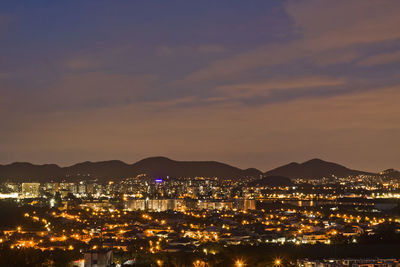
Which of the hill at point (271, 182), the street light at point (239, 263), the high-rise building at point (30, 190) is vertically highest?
the hill at point (271, 182)

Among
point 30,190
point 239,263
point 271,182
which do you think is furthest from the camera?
point 271,182

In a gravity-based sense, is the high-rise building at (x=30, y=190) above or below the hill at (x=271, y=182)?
below

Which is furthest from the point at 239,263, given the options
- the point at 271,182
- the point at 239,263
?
the point at 271,182

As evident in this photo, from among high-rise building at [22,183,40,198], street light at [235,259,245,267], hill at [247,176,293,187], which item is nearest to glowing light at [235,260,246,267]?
street light at [235,259,245,267]

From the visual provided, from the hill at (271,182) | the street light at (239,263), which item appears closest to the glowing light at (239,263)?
the street light at (239,263)

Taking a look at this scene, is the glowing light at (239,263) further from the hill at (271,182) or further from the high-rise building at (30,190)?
the hill at (271,182)

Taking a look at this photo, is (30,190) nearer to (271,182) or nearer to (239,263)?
(271,182)

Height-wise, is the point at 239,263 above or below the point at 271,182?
below

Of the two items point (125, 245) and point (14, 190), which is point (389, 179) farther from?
point (125, 245)

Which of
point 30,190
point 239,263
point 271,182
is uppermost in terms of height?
point 271,182

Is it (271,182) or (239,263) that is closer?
(239,263)

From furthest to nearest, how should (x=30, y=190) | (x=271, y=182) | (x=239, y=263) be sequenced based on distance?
1. (x=271, y=182)
2. (x=30, y=190)
3. (x=239, y=263)

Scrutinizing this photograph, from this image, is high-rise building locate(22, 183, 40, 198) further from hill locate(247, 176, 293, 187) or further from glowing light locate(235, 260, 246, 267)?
glowing light locate(235, 260, 246, 267)

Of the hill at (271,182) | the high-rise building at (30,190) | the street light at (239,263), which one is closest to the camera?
the street light at (239,263)
